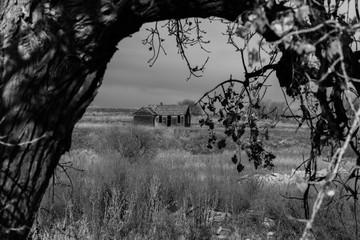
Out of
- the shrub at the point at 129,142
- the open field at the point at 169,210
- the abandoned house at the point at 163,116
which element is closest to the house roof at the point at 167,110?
the abandoned house at the point at 163,116

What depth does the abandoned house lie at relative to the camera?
5853cm

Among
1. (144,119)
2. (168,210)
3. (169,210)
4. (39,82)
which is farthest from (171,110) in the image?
(39,82)

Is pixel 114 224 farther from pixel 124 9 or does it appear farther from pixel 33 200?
Answer: pixel 124 9

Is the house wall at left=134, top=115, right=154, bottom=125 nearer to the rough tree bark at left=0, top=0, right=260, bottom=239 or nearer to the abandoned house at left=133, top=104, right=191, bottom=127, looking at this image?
the abandoned house at left=133, top=104, right=191, bottom=127

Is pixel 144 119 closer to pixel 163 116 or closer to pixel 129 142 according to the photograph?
pixel 163 116

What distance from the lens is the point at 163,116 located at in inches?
2331

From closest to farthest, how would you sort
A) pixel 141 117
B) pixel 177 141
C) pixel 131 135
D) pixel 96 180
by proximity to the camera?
pixel 96 180 < pixel 131 135 < pixel 177 141 < pixel 141 117

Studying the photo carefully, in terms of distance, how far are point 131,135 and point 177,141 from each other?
14.4 m

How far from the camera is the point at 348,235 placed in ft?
20.1

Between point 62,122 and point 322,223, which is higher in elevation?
point 62,122

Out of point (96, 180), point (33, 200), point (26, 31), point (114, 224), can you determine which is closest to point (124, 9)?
point (26, 31)

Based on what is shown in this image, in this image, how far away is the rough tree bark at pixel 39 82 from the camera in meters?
1.87

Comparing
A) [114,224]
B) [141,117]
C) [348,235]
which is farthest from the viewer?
[141,117]

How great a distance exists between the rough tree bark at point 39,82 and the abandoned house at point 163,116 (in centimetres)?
5628
